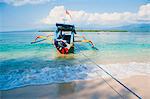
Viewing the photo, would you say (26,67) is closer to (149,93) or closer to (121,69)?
(121,69)

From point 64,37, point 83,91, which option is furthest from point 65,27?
point 83,91

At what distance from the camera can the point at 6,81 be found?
6.38 metres

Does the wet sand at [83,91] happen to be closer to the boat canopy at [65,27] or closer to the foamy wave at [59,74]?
the foamy wave at [59,74]

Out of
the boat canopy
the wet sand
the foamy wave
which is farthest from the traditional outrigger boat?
the wet sand

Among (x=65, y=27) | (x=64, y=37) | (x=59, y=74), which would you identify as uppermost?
(x=65, y=27)

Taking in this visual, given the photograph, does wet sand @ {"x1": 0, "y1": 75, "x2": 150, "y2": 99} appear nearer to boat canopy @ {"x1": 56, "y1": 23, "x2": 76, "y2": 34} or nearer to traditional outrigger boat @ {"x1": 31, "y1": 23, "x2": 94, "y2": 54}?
traditional outrigger boat @ {"x1": 31, "y1": 23, "x2": 94, "y2": 54}

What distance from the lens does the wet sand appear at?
4.86 metres

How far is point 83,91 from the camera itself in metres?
5.23

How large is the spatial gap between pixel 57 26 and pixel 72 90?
7053mm

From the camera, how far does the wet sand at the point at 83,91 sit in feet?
15.9

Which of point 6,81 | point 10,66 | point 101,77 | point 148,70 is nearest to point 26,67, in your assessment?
point 10,66

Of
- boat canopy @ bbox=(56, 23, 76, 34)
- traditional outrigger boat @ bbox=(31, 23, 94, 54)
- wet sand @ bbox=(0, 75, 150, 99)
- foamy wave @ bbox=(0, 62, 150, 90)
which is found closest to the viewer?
wet sand @ bbox=(0, 75, 150, 99)

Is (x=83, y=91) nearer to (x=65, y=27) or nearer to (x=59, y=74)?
(x=59, y=74)

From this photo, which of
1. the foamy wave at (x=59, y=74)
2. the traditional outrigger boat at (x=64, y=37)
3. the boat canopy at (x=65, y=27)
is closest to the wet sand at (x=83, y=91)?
the foamy wave at (x=59, y=74)
